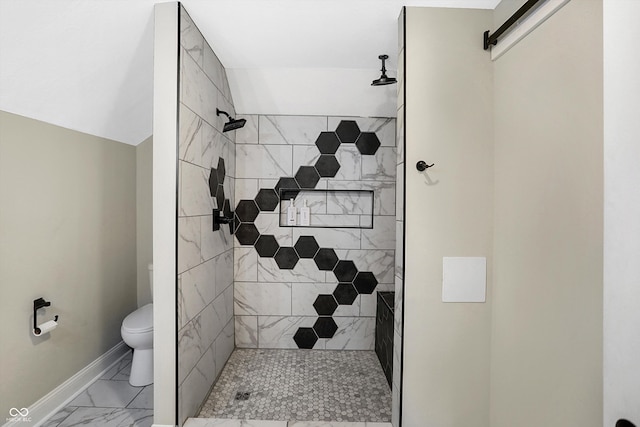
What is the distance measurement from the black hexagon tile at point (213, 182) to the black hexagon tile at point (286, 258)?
0.83m

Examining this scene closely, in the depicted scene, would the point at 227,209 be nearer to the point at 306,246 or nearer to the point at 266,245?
the point at 266,245

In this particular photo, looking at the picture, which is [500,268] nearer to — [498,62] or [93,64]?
[498,62]

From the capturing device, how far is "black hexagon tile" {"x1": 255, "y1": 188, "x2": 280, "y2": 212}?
277cm

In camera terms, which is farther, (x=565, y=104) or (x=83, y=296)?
(x=83, y=296)

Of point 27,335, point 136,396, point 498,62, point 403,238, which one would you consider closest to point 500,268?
point 403,238

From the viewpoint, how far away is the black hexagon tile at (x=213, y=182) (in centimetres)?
211

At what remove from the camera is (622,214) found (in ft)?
2.37

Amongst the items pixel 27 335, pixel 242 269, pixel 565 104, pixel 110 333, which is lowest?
pixel 110 333

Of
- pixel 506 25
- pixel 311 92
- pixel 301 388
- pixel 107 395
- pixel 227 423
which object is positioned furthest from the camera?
pixel 311 92

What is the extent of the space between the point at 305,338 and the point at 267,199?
1.22m

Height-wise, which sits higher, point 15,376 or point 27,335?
point 27,335

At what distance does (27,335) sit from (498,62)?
276 cm

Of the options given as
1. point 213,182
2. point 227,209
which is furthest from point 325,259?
point 213,182

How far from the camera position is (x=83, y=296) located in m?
2.19
